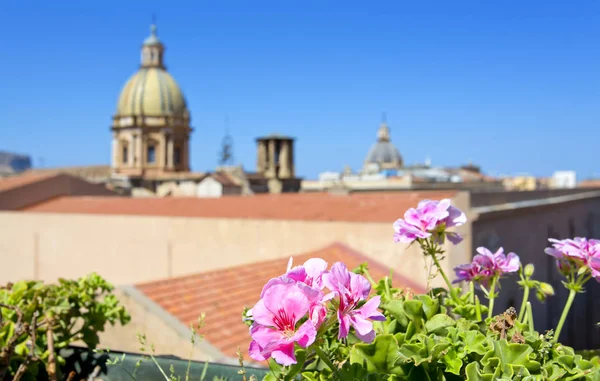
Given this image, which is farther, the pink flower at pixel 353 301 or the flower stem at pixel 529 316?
the flower stem at pixel 529 316

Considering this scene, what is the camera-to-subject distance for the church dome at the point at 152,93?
51.9m

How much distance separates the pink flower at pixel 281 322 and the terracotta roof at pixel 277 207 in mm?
9247

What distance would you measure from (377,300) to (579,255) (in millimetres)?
845

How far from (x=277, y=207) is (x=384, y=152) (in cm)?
7027

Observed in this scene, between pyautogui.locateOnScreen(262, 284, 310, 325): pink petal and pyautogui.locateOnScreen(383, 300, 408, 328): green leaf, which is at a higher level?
pyautogui.locateOnScreen(262, 284, 310, 325): pink petal

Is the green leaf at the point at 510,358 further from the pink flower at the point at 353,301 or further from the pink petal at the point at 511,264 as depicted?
the pink petal at the point at 511,264

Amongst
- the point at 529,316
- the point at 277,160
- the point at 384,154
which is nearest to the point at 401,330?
the point at 529,316

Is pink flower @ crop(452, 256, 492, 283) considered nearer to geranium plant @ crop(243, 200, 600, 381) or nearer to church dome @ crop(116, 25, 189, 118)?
geranium plant @ crop(243, 200, 600, 381)

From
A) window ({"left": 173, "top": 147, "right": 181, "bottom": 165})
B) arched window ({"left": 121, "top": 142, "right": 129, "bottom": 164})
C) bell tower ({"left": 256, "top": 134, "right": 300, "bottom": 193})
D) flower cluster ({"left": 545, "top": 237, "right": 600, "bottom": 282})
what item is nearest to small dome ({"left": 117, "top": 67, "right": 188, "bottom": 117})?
arched window ({"left": 121, "top": 142, "right": 129, "bottom": 164})

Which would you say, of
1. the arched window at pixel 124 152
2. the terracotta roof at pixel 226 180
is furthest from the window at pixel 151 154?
the terracotta roof at pixel 226 180

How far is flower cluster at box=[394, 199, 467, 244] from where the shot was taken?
1689mm

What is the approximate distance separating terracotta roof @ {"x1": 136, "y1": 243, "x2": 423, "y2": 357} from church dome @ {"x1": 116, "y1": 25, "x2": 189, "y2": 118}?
149 feet

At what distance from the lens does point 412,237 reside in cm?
169

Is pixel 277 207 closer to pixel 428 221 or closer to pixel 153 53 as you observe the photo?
pixel 428 221
